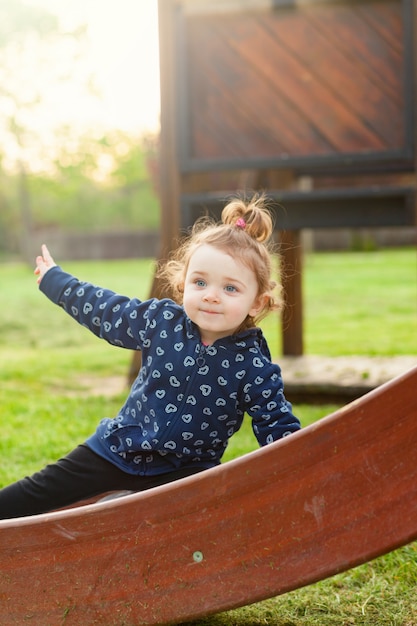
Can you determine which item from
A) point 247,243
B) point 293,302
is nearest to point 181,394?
point 247,243

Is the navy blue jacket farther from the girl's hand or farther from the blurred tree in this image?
the blurred tree

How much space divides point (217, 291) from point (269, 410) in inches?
10.4

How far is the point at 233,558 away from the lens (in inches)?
49.9

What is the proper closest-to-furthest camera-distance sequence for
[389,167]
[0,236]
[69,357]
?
[389,167] < [69,357] < [0,236]

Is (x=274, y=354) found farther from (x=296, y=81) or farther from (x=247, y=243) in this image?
(x=247, y=243)

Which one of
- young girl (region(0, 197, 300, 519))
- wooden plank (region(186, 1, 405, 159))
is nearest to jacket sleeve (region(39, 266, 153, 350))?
young girl (region(0, 197, 300, 519))

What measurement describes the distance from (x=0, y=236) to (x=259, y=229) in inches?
1207

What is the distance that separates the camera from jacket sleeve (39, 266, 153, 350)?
6.20 ft

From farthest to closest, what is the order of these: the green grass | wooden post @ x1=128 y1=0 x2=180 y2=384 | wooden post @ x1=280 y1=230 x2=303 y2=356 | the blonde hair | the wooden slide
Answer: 1. wooden post @ x1=280 y1=230 x2=303 y2=356
2. wooden post @ x1=128 y1=0 x2=180 y2=384
3. the blonde hair
4. the green grass
5. the wooden slide

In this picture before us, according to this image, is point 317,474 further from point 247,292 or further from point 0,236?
point 0,236

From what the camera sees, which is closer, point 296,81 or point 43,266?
point 43,266

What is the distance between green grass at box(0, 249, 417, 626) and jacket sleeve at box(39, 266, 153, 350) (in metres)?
0.62

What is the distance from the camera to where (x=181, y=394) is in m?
1.79

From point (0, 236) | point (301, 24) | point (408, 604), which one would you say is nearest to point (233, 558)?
point (408, 604)
